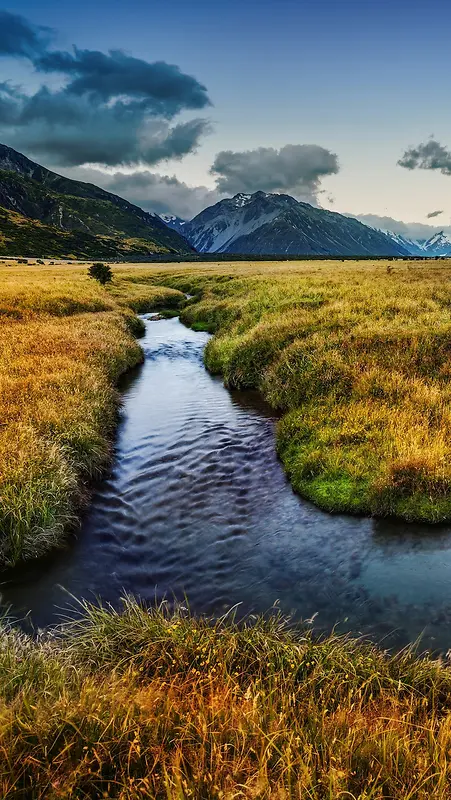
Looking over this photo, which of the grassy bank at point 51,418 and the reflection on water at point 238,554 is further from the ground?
the grassy bank at point 51,418

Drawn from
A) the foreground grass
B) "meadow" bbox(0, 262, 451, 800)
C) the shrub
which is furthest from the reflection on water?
the shrub

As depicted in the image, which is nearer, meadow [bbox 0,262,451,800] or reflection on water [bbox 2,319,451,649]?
meadow [bbox 0,262,451,800]

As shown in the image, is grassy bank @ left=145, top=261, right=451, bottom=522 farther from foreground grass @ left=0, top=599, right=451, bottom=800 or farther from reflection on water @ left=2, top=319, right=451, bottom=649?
foreground grass @ left=0, top=599, right=451, bottom=800

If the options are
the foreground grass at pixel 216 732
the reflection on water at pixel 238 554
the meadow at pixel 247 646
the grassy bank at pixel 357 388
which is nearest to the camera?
the foreground grass at pixel 216 732

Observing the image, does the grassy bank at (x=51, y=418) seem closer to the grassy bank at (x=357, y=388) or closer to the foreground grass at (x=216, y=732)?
the foreground grass at (x=216, y=732)

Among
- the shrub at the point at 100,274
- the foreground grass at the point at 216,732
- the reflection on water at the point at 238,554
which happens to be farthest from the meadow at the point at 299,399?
the shrub at the point at 100,274

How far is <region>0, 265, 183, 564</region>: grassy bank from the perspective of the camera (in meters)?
8.35

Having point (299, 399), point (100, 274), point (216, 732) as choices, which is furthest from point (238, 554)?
point (100, 274)

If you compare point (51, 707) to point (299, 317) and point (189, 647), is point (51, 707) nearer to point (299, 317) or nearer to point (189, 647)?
point (189, 647)

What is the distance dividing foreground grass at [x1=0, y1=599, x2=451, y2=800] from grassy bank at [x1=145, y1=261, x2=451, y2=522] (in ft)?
15.4

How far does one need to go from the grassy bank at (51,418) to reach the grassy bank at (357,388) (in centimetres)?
527

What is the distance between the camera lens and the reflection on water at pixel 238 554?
7.03 m

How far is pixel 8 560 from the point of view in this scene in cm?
784

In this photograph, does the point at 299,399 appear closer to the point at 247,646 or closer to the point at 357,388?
the point at 357,388
